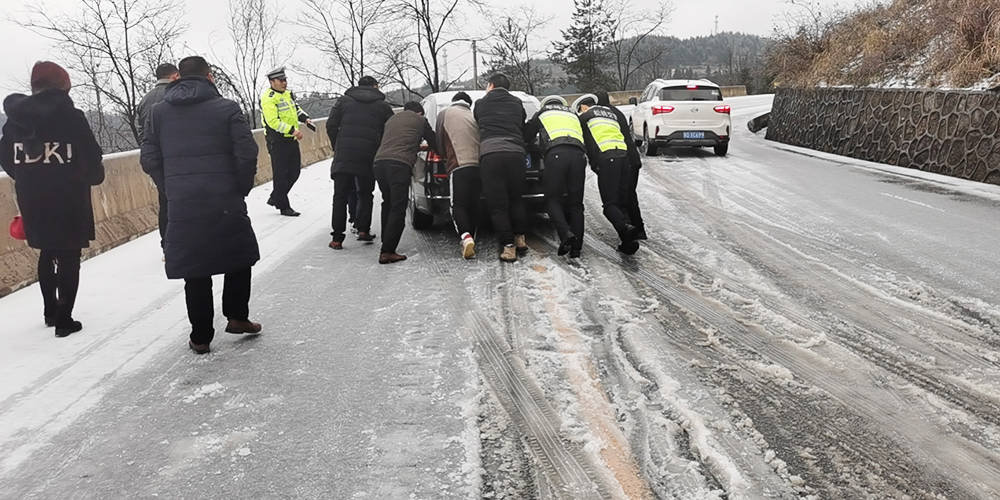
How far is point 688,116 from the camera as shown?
15195 millimetres

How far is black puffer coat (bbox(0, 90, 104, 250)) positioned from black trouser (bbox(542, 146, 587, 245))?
12.9ft

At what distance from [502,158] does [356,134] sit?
170cm

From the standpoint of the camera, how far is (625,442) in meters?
3.11

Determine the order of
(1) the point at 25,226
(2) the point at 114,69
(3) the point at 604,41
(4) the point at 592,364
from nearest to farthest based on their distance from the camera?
(4) the point at 592,364 → (1) the point at 25,226 → (2) the point at 114,69 → (3) the point at 604,41

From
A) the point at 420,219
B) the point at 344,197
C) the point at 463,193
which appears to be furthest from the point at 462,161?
the point at 420,219

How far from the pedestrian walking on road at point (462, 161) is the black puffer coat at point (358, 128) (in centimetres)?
74

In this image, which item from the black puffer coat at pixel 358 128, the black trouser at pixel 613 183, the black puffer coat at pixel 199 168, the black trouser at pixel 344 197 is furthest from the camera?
the black trouser at pixel 344 197

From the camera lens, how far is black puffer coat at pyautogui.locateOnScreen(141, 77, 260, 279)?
Result: 4.37m

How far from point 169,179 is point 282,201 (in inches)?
217

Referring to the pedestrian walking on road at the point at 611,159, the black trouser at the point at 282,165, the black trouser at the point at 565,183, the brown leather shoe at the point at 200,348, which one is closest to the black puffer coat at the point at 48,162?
the brown leather shoe at the point at 200,348

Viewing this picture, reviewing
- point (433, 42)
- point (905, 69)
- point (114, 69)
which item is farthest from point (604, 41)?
point (905, 69)

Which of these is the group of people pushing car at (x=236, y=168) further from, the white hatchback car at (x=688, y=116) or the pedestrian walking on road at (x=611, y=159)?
the white hatchback car at (x=688, y=116)

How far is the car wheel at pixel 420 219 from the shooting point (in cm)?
843

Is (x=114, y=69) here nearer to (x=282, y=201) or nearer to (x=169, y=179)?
(x=282, y=201)
